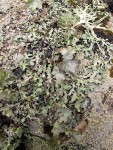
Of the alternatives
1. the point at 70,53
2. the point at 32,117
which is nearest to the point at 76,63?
the point at 70,53

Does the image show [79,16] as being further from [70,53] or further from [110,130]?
[110,130]

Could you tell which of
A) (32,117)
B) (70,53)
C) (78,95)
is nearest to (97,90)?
(78,95)

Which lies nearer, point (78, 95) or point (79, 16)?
point (78, 95)

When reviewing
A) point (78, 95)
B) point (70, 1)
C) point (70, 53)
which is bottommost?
point (78, 95)

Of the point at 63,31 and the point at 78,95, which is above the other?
the point at 63,31

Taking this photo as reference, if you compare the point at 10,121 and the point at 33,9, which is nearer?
the point at 10,121

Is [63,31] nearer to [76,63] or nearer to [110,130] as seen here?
[76,63]

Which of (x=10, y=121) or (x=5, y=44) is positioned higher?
(x=5, y=44)

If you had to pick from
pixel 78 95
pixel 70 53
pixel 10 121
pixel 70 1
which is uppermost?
pixel 70 1
